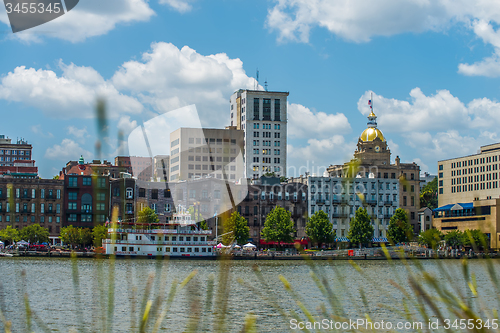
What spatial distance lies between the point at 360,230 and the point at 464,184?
37.2 meters

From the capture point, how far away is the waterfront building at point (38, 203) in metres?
92.2

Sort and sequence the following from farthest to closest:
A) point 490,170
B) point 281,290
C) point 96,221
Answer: point 490,170 → point 281,290 → point 96,221

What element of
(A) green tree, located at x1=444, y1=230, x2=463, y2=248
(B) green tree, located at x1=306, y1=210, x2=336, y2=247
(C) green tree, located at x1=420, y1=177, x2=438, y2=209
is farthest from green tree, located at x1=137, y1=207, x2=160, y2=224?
(C) green tree, located at x1=420, y1=177, x2=438, y2=209

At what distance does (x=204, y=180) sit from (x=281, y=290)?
2154 inches

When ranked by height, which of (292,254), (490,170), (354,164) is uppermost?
(490,170)

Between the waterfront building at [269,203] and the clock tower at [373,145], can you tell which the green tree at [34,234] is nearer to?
the waterfront building at [269,203]

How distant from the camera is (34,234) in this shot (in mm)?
87000

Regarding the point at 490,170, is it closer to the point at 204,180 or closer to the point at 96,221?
the point at 204,180

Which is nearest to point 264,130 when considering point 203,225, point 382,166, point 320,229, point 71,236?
point 382,166

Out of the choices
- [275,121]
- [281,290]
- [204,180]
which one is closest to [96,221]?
[281,290]

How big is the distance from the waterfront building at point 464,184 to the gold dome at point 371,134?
737 inches

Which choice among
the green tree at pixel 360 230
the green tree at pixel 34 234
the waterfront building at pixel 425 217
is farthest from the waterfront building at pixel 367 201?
the green tree at pixel 34 234

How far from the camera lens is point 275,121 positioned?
14738 centimetres

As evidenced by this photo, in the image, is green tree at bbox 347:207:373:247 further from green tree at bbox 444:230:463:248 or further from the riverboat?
the riverboat
